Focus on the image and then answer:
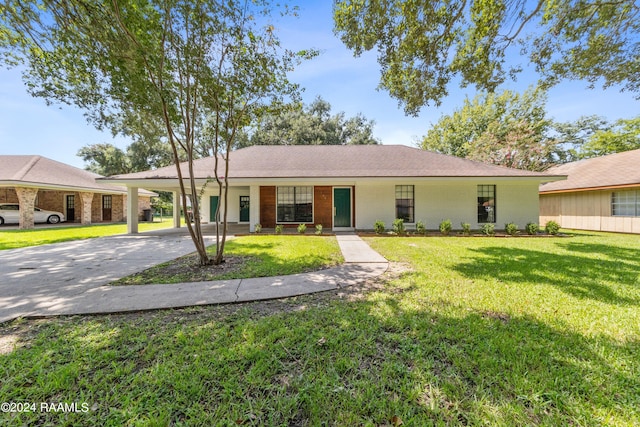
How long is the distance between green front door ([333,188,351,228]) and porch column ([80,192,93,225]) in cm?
1723

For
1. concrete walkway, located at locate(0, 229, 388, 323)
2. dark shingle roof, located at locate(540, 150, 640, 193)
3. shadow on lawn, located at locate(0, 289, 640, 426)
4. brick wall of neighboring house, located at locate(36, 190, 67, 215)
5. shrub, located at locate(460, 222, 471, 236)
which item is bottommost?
shadow on lawn, located at locate(0, 289, 640, 426)

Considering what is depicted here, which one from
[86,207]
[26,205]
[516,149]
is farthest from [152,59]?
[516,149]

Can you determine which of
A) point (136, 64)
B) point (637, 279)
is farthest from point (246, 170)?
point (637, 279)

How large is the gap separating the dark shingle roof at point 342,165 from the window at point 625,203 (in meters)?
4.94

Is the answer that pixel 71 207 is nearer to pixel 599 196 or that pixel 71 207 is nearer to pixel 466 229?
Answer: pixel 466 229

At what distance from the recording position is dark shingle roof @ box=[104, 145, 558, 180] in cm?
1091

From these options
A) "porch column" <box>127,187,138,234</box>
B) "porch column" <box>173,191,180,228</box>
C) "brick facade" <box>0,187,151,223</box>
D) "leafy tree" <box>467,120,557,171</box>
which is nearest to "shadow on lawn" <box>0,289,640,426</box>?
"porch column" <box>127,187,138,234</box>

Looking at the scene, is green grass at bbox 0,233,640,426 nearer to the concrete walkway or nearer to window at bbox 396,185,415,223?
the concrete walkway

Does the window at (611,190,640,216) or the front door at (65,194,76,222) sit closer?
the window at (611,190,640,216)

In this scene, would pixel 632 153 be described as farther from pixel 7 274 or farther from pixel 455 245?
pixel 7 274

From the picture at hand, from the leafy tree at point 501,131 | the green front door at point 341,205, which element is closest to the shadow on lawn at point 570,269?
the green front door at point 341,205

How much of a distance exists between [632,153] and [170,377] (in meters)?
23.6

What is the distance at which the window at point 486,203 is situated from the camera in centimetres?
1204

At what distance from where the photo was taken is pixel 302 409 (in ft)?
5.81
